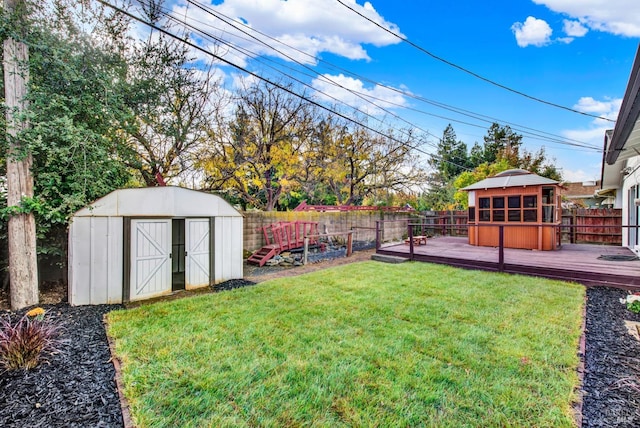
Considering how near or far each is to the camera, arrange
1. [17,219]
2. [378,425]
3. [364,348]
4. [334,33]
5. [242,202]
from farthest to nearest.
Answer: [242,202]
[334,33]
[17,219]
[364,348]
[378,425]

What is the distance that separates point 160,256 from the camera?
5.51 meters

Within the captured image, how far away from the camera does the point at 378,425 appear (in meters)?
1.94

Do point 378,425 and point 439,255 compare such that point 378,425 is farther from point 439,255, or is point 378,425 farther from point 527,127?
point 527,127

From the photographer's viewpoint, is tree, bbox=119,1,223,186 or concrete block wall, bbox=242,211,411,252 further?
concrete block wall, bbox=242,211,411,252

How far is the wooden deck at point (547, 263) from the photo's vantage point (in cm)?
538

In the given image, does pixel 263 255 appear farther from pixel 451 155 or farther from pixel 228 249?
pixel 451 155

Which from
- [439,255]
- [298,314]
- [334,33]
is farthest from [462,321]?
[334,33]

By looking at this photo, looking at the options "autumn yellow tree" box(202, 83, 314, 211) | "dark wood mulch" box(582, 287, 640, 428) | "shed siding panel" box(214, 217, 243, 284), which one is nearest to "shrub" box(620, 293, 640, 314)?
"dark wood mulch" box(582, 287, 640, 428)

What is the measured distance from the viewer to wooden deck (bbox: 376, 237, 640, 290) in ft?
17.6

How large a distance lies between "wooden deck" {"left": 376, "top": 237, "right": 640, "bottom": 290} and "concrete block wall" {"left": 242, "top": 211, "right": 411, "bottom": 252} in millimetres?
1640

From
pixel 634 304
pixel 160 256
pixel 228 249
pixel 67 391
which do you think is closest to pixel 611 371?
pixel 634 304

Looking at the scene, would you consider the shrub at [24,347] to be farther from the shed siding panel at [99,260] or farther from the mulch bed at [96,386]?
the shed siding panel at [99,260]

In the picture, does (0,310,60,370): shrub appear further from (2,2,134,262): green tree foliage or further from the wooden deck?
the wooden deck

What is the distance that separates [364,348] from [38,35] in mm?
6786
